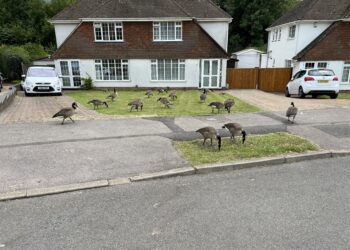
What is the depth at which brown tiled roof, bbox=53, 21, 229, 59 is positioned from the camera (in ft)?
78.1

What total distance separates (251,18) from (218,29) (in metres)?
25.8

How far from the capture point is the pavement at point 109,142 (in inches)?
229

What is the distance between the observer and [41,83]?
19188mm

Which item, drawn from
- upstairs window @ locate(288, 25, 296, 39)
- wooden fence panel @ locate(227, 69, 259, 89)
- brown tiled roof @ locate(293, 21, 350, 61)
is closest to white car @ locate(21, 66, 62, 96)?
wooden fence panel @ locate(227, 69, 259, 89)

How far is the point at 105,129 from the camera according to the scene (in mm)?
9219

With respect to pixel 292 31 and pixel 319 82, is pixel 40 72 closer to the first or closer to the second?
pixel 319 82

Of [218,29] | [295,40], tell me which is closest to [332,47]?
[295,40]

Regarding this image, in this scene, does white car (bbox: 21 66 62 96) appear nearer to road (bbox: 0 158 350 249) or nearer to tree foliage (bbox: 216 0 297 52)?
road (bbox: 0 158 350 249)

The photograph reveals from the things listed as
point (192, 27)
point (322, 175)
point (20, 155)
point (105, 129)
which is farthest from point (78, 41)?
point (322, 175)

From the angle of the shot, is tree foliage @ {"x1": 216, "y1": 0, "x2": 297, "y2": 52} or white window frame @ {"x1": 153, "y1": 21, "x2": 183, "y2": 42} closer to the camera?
white window frame @ {"x1": 153, "y1": 21, "x2": 183, "y2": 42}

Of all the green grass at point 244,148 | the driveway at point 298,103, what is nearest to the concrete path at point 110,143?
the green grass at point 244,148

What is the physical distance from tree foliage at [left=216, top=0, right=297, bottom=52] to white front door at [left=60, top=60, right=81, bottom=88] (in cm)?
3463

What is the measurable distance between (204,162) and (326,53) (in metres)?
20.9

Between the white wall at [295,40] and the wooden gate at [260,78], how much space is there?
206 centimetres
